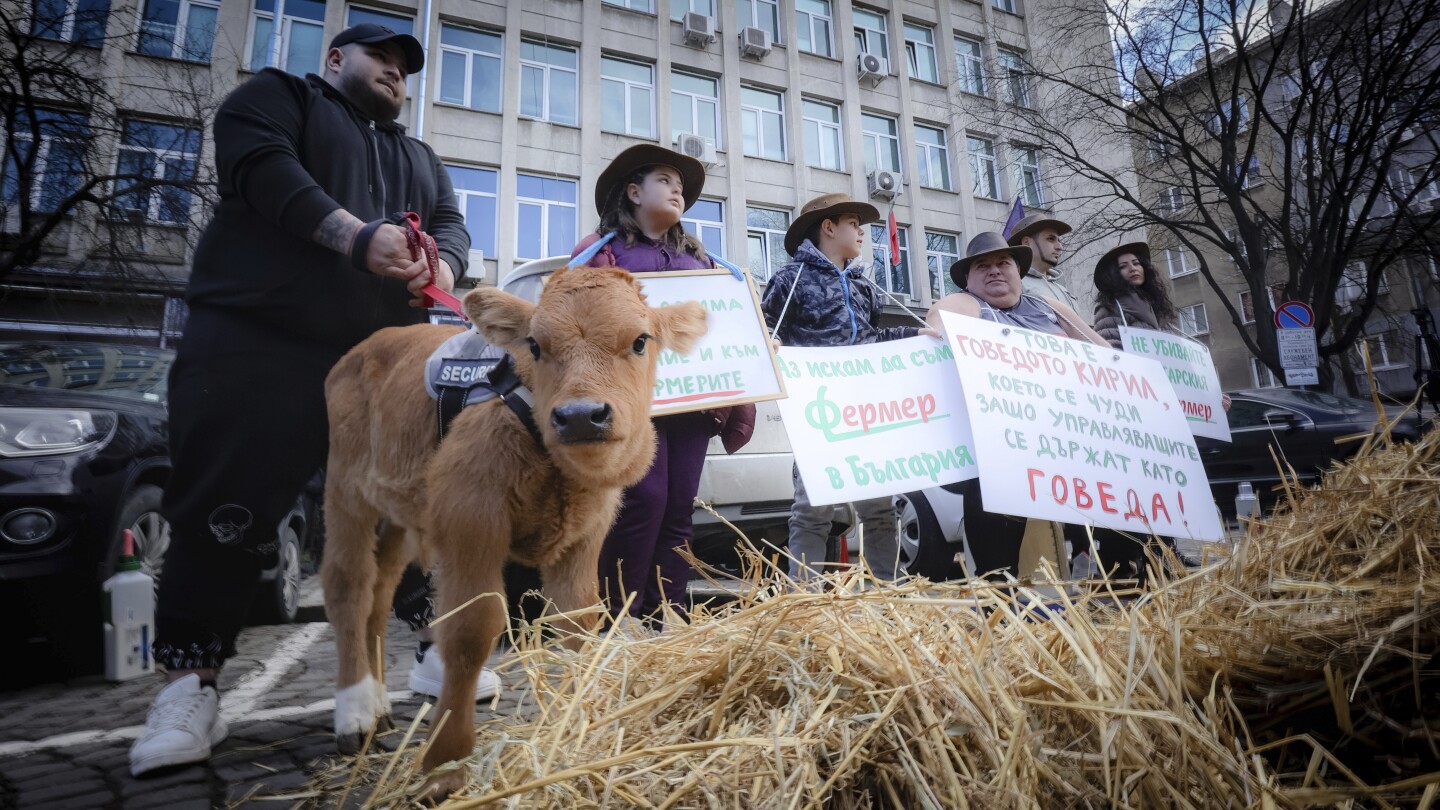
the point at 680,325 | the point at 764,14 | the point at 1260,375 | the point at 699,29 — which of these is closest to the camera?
the point at 680,325

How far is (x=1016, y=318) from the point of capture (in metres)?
3.45

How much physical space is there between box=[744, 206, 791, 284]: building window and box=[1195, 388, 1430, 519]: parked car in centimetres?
608

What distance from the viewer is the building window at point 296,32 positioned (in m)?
7.01

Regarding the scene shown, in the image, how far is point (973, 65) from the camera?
771cm

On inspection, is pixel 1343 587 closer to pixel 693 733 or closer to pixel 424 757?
pixel 693 733

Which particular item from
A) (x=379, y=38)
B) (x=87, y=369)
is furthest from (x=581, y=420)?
(x=87, y=369)

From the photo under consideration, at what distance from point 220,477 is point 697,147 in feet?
28.0

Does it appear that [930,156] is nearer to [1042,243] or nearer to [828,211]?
[1042,243]

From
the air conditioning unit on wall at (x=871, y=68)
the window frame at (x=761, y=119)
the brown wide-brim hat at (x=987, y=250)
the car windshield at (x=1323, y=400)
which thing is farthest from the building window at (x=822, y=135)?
the car windshield at (x=1323, y=400)

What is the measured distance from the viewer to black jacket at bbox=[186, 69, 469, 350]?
1.77 m

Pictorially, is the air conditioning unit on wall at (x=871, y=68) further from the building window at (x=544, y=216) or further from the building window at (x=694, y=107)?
the building window at (x=544, y=216)

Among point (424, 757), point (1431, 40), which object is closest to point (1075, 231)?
point (1431, 40)

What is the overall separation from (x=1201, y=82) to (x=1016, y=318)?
7.76 meters

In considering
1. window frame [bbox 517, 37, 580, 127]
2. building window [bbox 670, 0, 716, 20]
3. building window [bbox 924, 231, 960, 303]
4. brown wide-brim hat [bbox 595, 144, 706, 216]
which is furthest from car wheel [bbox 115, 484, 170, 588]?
building window [bbox 924, 231, 960, 303]
